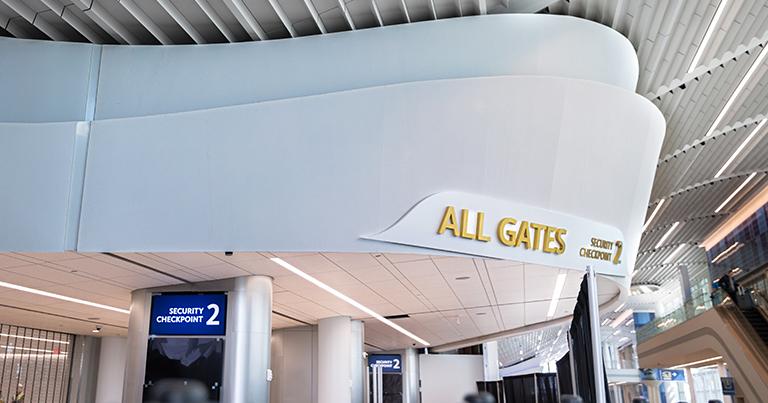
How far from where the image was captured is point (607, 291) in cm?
1312

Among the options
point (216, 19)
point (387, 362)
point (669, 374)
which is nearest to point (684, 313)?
point (387, 362)

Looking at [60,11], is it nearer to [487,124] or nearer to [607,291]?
[487,124]

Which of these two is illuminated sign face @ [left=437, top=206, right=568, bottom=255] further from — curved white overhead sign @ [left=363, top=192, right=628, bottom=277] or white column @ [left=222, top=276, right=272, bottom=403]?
white column @ [left=222, top=276, right=272, bottom=403]

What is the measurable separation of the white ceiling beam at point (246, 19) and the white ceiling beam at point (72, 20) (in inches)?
87.4

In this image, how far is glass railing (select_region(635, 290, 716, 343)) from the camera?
19297 mm

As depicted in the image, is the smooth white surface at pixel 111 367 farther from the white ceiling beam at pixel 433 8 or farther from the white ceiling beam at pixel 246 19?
the white ceiling beam at pixel 433 8

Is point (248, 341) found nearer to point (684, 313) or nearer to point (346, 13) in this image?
point (346, 13)

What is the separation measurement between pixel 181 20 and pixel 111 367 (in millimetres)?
12256

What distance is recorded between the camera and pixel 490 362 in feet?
98.7

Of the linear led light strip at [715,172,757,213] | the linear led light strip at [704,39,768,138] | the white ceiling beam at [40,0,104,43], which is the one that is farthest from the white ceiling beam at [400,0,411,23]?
the linear led light strip at [715,172,757,213]

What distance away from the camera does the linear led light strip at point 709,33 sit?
10.3m

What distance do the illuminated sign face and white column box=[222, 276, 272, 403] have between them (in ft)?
11.2

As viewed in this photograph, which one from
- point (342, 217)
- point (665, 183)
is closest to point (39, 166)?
point (342, 217)

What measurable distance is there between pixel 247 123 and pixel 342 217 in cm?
181
